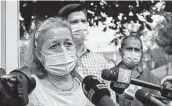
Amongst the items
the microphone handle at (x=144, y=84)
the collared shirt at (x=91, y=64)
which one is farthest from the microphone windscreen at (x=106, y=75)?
the collared shirt at (x=91, y=64)

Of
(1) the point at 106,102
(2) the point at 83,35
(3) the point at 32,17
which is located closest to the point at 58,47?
(1) the point at 106,102

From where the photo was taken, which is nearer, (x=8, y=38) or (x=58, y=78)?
(x=58, y=78)

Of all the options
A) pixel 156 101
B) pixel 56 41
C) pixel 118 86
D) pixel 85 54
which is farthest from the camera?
pixel 85 54

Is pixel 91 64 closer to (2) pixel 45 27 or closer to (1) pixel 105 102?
(2) pixel 45 27

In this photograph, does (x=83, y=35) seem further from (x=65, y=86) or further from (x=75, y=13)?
(x=65, y=86)

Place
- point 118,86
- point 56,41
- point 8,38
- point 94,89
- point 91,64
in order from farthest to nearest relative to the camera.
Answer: point 91,64 < point 8,38 < point 56,41 < point 118,86 < point 94,89

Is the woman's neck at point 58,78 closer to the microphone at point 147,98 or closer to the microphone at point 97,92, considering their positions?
the microphone at point 97,92

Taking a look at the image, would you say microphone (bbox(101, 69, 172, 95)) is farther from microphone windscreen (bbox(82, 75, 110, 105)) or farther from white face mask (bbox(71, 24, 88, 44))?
white face mask (bbox(71, 24, 88, 44))

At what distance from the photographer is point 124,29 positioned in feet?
16.2

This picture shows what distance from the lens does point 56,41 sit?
217 centimetres

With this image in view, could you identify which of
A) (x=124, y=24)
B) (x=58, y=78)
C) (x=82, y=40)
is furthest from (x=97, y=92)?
(x=124, y=24)

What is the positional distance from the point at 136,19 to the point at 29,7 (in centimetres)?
140

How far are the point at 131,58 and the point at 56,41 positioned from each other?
130cm

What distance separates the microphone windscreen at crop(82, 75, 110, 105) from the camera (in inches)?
59.6
